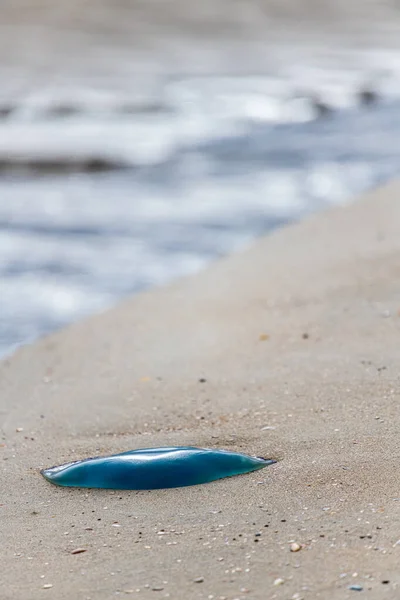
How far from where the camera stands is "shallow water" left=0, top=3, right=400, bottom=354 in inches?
179

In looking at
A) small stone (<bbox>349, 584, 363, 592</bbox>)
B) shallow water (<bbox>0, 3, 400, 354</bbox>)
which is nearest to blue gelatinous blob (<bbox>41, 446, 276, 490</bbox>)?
small stone (<bbox>349, 584, 363, 592</bbox>)

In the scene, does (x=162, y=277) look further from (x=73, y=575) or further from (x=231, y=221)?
(x=73, y=575)

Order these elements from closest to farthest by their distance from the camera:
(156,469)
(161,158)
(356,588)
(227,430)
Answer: (356,588), (156,469), (227,430), (161,158)

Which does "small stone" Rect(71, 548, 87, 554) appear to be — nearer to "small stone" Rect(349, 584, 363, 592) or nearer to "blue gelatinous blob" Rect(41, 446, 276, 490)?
"blue gelatinous blob" Rect(41, 446, 276, 490)

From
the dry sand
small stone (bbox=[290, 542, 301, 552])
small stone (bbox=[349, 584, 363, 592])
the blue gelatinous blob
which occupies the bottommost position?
the dry sand

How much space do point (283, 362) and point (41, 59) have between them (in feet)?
29.8

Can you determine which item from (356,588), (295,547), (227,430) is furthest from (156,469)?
(356,588)

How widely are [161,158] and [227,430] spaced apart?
180 inches

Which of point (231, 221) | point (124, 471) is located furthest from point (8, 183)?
point (124, 471)

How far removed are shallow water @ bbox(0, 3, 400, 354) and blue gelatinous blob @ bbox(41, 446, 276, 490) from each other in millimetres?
1380

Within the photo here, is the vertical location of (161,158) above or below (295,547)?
above

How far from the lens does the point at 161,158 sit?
689 cm

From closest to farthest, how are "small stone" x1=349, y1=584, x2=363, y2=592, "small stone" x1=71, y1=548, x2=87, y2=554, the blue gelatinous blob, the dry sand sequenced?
"small stone" x1=349, y1=584, x2=363, y2=592, the dry sand, "small stone" x1=71, y1=548, x2=87, y2=554, the blue gelatinous blob

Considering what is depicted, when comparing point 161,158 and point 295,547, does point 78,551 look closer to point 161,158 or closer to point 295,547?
point 295,547
